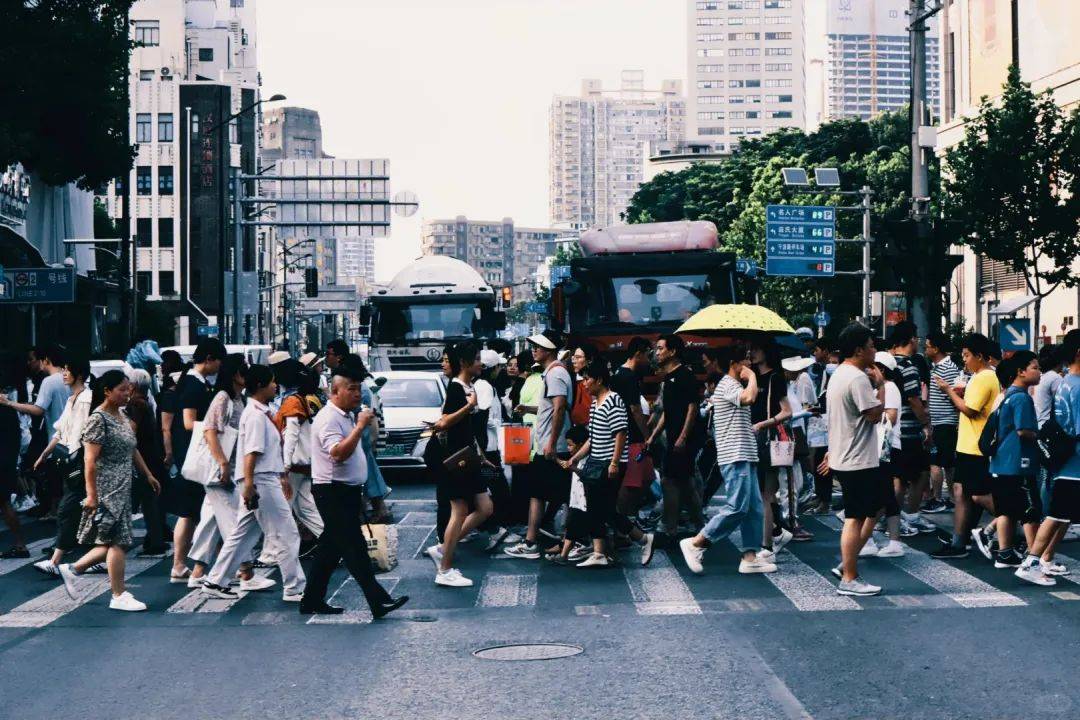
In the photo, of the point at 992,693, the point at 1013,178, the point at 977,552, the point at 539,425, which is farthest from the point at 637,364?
the point at 1013,178

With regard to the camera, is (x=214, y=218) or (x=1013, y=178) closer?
(x=1013, y=178)

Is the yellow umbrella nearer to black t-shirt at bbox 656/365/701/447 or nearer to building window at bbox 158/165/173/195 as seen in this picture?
black t-shirt at bbox 656/365/701/447

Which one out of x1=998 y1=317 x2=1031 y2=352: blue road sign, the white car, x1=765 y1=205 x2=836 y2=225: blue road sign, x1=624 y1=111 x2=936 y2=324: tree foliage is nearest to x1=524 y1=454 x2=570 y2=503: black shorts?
the white car

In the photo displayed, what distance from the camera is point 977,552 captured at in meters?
13.3

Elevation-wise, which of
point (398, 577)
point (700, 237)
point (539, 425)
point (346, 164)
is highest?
point (346, 164)

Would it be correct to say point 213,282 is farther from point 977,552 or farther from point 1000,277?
point 977,552

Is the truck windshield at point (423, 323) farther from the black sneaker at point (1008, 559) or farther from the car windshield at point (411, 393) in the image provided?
the black sneaker at point (1008, 559)

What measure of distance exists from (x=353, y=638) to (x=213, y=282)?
315ft

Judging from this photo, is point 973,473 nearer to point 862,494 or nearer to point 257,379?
point 862,494

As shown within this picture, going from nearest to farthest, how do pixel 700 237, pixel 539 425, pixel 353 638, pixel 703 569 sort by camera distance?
pixel 353 638 → pixel 703 569 → pixel 539 425 → pixel 700 237

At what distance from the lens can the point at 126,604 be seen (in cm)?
1098

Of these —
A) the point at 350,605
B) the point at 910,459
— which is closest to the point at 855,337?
the point at 910,459

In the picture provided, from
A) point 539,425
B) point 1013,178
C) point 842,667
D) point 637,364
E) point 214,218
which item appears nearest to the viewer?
point 842,667

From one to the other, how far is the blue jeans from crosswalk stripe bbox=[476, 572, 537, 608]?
4.90 ft
